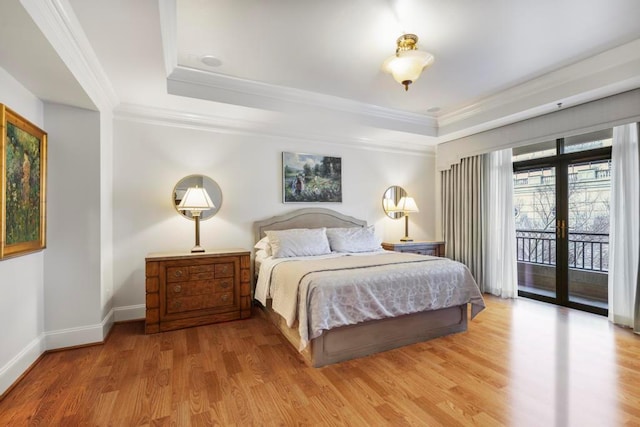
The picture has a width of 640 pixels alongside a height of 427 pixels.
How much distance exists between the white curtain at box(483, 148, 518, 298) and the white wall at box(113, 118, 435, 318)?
185 centimetres

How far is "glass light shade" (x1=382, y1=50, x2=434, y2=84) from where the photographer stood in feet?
7.80

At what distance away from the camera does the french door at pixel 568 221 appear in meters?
3.66

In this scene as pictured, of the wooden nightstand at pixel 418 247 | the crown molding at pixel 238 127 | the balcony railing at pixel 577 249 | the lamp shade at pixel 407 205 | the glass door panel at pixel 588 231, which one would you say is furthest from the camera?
the lamp shade at pixel 407 205

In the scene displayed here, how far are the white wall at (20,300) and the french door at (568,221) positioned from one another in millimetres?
5548

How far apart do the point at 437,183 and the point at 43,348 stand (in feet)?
18.4

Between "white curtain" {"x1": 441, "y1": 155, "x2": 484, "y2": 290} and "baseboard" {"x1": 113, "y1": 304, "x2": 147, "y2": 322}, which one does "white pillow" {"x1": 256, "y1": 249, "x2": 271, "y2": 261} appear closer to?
"baseboard" {"x1": 113, "y1": 304, "x2": 147, "y2": 322}

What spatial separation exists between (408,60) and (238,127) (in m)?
2.35

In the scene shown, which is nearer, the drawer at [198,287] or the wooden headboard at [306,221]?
the drawer at [198,287]

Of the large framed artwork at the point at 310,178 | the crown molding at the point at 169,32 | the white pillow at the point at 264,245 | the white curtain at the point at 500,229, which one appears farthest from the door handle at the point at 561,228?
the crown molding at the point at 169,32

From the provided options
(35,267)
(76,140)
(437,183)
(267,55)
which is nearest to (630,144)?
(437,183)

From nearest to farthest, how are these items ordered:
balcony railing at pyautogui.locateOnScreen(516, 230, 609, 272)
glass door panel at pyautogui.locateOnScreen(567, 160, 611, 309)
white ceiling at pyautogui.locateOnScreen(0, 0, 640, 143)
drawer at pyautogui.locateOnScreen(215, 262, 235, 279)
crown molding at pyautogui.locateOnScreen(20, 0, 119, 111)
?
crown molding at pyautogui.locateOnScreen(20, 0, 119, 111)
white ceiling at pyautogui.locateOnScreen(0, 0, 640, 143)
drawer at pyautogui.locateOnScreen(215, 262, 235, 279)
glass door panel at pyautogui.locateOnScreen(567, 160, 611, 309)
balcony railing at pyautogui.locateOnScreen(516, 230, 609, 272)

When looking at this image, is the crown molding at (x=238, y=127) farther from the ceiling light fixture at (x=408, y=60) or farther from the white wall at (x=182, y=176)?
the ceiling light fixture at (x=408, y=60)

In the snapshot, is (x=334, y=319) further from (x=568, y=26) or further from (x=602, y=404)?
(x=568, y=26)

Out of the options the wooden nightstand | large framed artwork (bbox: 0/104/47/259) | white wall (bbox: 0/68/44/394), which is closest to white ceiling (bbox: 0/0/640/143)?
white wall (bbox: 0/68/44/394)
